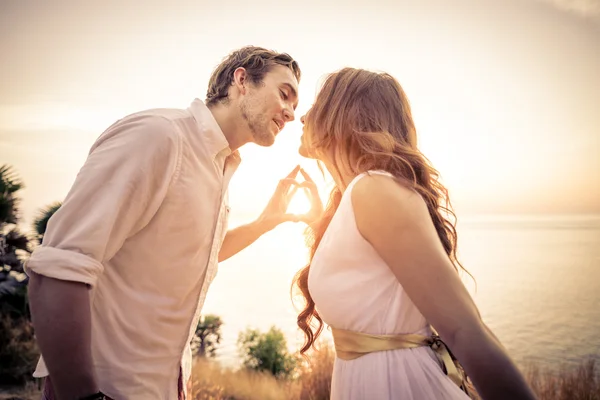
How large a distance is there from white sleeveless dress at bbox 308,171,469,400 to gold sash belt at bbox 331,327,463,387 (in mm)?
18

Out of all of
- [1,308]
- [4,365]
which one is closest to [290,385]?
[4,365]

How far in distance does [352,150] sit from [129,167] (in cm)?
93

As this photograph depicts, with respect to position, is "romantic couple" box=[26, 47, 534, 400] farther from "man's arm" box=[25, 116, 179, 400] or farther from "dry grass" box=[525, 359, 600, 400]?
"dry grass" box=[525, 359, 600, 400]

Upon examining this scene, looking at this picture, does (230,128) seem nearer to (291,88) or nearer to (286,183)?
(291,88)

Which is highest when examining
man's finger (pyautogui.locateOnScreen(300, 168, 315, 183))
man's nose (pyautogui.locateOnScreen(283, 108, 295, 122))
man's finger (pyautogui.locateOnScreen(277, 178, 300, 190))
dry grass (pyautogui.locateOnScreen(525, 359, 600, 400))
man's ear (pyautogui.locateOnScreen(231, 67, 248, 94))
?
man's ear (pyautogui.locateOnScreen(231, 67, 248, 94))

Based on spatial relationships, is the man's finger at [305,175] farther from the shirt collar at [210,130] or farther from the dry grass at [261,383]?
the dry grass at [261,383]

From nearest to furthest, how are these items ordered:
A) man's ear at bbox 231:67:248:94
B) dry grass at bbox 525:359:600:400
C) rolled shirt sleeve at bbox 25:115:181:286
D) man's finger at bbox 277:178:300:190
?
rolled shirt sleeve at bbox 25:115:181:286 → man's ear at bbox 231:67:248:94 → man's finger at bbox 277:178:300:190 → dry grass at bbox 525:359:600:400

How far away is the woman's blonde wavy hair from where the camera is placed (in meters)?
1.68

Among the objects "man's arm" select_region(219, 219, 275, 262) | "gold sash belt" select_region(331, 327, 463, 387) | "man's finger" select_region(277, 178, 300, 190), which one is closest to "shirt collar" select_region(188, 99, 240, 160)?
"man's finger" select_region(277, 178, 300, 190)

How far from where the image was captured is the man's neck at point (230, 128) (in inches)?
89.6

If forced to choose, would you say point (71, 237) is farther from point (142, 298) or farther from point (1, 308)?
point (1, 308)

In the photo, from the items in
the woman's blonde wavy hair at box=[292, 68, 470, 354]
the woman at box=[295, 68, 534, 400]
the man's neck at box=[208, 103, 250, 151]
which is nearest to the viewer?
the woman at box=[295, 68, 534, 400]

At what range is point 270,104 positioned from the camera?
7.95 feet

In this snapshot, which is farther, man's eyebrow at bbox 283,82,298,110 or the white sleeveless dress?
man's eyebrow at bbox 283,82,298,110
